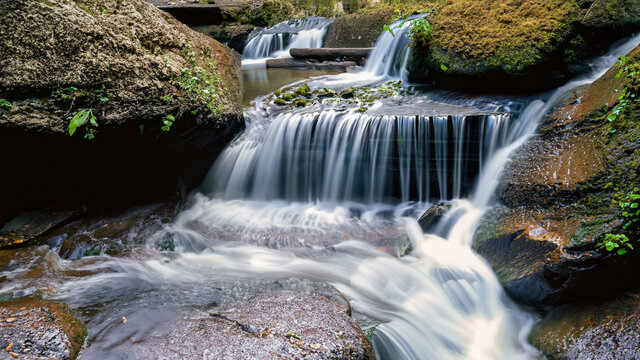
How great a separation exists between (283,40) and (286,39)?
11 cm

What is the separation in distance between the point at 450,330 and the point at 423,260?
3.24 ft

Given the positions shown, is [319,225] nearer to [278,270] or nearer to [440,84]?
[278,270]

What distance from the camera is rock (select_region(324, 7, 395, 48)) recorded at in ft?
34.4

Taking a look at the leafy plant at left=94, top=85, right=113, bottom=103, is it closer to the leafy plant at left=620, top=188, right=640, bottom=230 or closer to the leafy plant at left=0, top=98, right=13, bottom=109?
the leafy plant at left=0, top=98, right=13, bottom=109

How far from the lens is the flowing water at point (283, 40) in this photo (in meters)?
12.0

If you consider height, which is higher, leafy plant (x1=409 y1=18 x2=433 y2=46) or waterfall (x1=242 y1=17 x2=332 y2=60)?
waterfall (x1=242 y1=17 x2=332 y2=60)

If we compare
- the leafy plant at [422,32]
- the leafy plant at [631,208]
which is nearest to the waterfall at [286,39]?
the leafy plant at [422,32]

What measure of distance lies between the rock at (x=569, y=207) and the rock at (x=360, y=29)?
667cm

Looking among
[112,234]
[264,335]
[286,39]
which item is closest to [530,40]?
[264,335]

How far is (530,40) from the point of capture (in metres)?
5.51

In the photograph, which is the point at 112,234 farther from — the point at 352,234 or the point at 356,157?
the point at 356,157

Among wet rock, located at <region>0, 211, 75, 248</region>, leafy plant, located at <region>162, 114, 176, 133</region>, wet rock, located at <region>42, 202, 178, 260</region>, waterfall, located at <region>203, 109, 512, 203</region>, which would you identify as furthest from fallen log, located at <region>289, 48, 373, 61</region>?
wet rock, located at <region>0, 211, 75, 248</region>

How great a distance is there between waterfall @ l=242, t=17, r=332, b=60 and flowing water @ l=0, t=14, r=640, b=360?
5.38 m

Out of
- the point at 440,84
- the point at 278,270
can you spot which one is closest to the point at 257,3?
the point at 440,84
